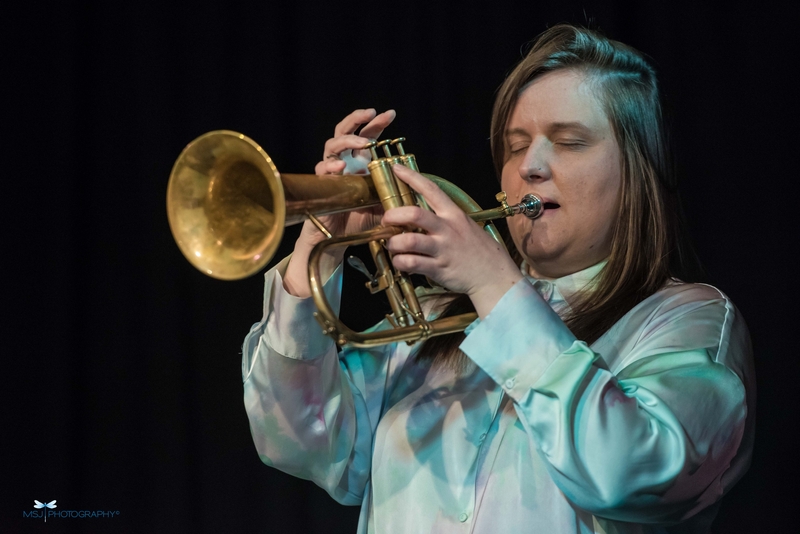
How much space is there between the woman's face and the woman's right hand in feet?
0.97

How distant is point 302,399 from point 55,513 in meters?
1.19

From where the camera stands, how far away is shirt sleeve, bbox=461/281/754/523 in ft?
3.68

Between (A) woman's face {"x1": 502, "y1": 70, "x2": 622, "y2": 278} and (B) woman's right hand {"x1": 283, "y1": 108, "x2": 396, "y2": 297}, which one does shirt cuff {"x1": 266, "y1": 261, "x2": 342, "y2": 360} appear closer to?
(B) woman's right hand {"x1": 283, "y1": 108, "x2": 396, "y2": 297}

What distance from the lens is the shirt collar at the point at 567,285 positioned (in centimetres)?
161

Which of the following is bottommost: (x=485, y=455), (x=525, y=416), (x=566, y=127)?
(x=485, y=455)

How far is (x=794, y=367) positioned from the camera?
6.64ft

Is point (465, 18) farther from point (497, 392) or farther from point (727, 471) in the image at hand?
point (727, 471)

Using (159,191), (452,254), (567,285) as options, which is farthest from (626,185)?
(159,191)

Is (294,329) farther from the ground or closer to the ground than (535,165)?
closer to the ground

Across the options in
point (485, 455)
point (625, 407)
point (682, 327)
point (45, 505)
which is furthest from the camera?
point (45, 505)

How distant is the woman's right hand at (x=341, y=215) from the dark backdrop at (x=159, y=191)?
2.10 feet

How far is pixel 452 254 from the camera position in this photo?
4.00 ft

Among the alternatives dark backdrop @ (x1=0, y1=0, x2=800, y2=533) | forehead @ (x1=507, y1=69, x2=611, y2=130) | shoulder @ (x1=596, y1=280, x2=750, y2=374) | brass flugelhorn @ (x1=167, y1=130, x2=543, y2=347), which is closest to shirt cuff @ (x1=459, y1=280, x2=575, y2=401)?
brass flugelhorn @ (x1=167, y1=130, x2=543, y2=347)

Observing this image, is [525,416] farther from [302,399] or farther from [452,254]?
[302,399]
